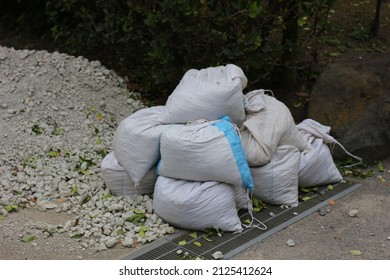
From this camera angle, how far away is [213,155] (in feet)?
13.3

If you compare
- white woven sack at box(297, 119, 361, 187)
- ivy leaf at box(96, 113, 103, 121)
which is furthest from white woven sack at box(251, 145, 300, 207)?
ivy leaf at box(96, 113, 103, 121)

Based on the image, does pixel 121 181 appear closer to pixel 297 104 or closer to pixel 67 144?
pixel 67 144

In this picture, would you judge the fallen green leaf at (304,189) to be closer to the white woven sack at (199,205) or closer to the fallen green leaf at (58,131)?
the white woven sack at (199,205)

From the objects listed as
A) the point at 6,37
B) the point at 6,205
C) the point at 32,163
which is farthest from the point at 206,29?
the point at 6,37

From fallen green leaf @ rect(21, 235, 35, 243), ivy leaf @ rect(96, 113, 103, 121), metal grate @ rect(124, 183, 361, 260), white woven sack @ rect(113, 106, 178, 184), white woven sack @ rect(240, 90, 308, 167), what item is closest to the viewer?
A: metal grate @ rect(124, 183, 361, 260)

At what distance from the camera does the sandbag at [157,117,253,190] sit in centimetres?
405

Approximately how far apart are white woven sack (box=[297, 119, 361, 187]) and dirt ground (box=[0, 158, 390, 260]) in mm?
306

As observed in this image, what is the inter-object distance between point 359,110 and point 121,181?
2.09 m

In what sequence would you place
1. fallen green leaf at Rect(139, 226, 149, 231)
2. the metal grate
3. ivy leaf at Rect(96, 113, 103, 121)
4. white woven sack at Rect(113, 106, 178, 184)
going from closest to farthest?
the metal grate
fallen green leaf at Rect(139, 226, 149, 231)
white woven sack at Rect(113, 106, 178, 184)
ivy leaf at Rect(96, 113, 103, 121)

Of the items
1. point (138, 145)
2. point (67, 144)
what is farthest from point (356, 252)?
point (67, 144)

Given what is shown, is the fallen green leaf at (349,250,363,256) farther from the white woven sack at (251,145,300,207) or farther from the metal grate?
the white woven sack at (251,145,300,207)

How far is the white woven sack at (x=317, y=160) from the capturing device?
4.71 m

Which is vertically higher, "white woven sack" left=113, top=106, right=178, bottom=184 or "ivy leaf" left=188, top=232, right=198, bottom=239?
"white woven sack" left=113, top=106, right=178, bottom=184

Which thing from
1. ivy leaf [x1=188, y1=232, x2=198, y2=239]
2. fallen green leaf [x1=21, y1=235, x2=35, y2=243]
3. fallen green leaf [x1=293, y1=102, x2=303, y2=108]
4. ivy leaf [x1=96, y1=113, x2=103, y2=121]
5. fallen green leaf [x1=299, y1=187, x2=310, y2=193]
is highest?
ivy leaf [x1=96, y1=113, x2=103, y2=121]
